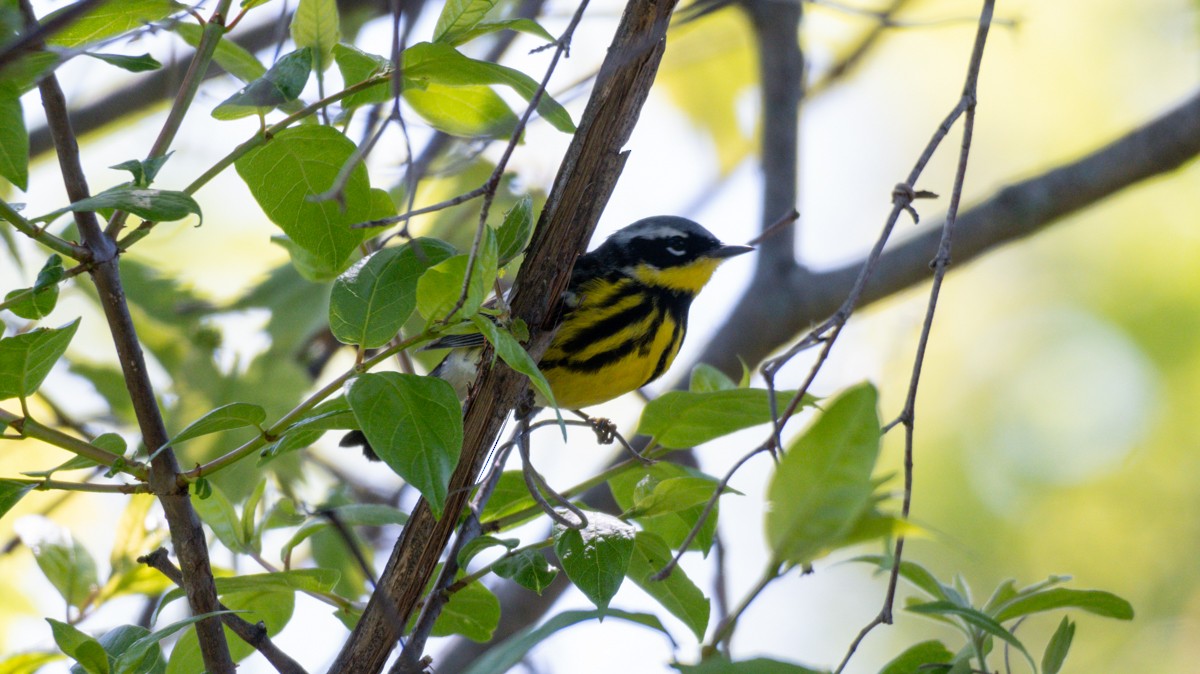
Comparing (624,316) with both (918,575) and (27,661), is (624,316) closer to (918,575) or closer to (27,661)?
(918,575)

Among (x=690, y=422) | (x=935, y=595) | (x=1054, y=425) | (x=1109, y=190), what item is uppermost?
(x=1054, y=425)

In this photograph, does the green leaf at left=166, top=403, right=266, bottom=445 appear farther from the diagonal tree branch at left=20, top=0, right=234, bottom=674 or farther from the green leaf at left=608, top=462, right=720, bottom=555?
the green leaf at left=608, top=462, right=720, bottom=555

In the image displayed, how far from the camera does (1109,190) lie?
13.8ft

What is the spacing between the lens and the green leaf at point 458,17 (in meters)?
1.81

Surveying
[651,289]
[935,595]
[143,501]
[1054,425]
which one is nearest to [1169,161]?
[651,289]

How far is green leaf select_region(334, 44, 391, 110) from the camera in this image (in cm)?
187

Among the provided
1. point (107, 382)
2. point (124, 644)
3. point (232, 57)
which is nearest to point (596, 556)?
point (124, 644)

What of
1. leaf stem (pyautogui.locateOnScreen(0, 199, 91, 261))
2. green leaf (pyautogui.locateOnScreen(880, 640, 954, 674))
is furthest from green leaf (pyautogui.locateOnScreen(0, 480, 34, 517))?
green leaf (pyautogui.locateOnScreen(880, 640, 954, 674))

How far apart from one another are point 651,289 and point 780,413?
Answer: 2046 mm

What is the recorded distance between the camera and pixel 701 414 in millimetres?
2021

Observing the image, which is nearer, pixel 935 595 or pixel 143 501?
pixel 935 595

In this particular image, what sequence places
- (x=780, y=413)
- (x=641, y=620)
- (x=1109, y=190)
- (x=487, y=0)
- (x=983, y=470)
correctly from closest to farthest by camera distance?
(x=641, y=620) < (x=487, y=0) < (x=780, y=413) < (x=1109, y=190) < (x=983, y=470)

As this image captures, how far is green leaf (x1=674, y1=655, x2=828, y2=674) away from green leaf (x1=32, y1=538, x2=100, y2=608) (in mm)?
1476

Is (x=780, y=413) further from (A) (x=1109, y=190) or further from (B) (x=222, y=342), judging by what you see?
(A) (x=1109, y=190)
